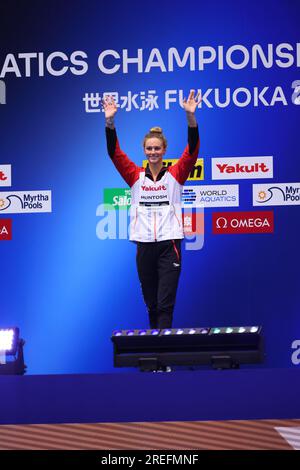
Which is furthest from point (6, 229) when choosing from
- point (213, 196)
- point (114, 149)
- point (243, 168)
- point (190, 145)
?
point (190, 145)

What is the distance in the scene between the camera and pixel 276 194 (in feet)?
21.6

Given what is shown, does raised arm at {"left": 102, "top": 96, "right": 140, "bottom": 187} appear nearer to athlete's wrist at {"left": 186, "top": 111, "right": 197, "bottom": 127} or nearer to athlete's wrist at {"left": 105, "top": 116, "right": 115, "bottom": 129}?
athlete's wrist at {"left": 105, "top": 116, "right": 115, "bottom": 129}

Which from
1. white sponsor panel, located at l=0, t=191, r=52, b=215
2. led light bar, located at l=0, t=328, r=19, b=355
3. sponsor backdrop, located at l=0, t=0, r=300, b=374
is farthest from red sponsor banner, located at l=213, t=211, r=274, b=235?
led light bar, located at l=0, t=328, r=19, b=355

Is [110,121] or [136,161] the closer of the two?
[110,121]

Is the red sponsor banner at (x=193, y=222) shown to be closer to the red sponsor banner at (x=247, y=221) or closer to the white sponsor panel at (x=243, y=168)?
the red sponsor banner at (x=247, y=221)

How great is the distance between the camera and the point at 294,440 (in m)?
2.52

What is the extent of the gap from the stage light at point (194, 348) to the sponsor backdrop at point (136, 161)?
9.88ft

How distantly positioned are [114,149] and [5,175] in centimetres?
155

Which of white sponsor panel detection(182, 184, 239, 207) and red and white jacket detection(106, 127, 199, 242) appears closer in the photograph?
red and white jacket detection(106, 127, 199, 242)

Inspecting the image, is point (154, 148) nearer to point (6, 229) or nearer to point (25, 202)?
point (25, 202)

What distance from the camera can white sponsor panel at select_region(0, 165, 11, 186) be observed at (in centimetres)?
683

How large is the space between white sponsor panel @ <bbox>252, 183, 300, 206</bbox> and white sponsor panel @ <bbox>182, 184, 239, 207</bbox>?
143 mm

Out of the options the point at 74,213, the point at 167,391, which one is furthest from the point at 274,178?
the point at 167,391

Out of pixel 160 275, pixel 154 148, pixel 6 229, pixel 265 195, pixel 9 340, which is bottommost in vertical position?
pixel 9 340
